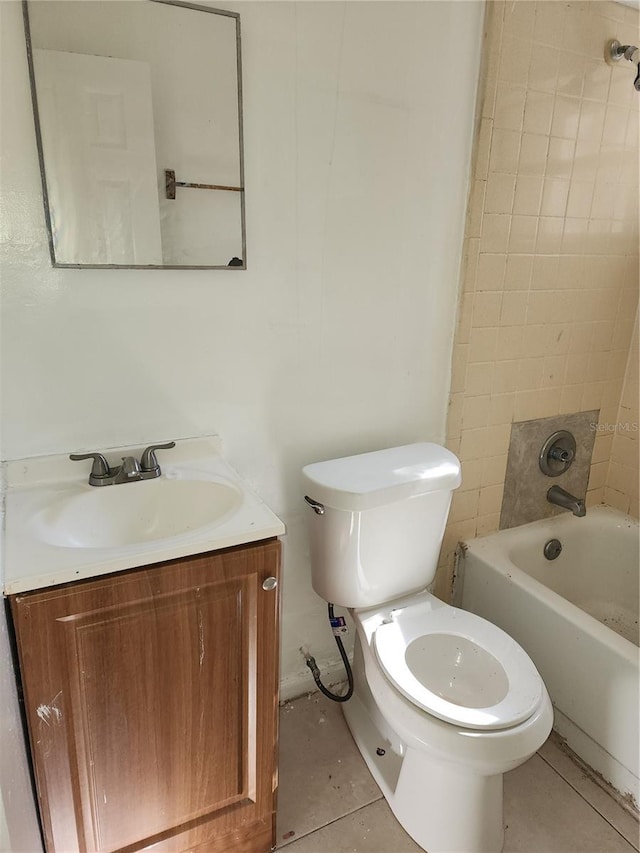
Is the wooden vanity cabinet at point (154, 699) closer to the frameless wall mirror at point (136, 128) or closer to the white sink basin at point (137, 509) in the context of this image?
the white sink basin at point (137, 509)

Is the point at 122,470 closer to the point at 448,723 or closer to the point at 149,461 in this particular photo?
the point at 149,461

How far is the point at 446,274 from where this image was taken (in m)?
1.58

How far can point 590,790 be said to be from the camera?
58.4 inches

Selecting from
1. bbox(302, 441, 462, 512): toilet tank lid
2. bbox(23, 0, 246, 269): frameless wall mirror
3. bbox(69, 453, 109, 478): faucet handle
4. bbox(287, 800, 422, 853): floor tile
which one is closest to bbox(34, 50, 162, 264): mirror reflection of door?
bbox(23, 0, 246, 269): frameless wall mirror

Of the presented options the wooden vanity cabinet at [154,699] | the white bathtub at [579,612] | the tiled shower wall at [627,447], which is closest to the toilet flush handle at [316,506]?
the wooden vanity cabinet at [154,699]

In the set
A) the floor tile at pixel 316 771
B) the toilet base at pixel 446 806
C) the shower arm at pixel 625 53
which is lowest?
the floor tile at pixel 316 771

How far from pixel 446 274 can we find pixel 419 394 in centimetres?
36

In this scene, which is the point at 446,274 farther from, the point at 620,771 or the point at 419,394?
the point at 620,771

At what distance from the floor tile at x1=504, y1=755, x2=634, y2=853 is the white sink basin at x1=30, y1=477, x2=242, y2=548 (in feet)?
3.60

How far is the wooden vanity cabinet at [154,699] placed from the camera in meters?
0.92

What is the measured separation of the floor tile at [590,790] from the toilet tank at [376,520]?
65 centimetres

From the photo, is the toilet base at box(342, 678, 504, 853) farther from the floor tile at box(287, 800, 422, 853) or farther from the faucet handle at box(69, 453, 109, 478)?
the faucet handle at box(69, 453, 109, 478)

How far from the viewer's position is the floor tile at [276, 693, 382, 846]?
4.61 feet

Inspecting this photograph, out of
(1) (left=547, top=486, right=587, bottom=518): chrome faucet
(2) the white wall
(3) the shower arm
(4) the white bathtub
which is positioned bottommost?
(4) the white bathtub
